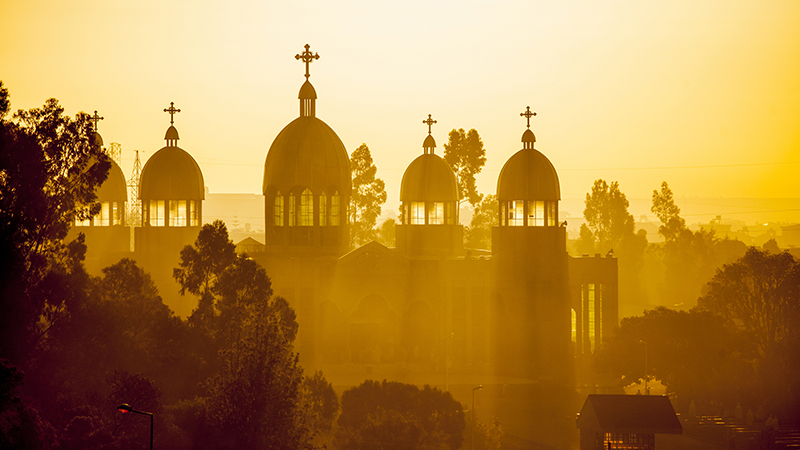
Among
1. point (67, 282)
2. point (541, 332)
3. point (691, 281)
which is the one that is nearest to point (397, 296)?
point (541, 332)

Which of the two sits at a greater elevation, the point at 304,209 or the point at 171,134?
the point at 171,134

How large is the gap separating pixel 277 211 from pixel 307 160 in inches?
168

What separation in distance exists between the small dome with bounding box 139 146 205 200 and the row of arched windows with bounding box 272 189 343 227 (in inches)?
244

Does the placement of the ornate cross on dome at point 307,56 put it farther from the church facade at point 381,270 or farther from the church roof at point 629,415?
the church roof at point 629,415

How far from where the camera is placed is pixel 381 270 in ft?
201

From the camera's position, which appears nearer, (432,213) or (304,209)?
(304,209)

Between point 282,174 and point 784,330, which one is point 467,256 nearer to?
point 282,174

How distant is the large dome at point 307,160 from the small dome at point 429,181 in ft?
17.4

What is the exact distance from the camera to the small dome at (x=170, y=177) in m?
63.7

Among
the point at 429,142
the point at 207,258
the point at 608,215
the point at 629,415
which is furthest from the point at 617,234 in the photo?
the point at 207,258

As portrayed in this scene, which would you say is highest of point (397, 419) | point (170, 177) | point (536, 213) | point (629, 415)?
point (170, 177)

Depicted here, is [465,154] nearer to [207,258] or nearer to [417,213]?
[417,213]

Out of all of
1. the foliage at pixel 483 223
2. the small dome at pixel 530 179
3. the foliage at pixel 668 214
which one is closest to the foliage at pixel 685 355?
the small dome at pixel 530 179

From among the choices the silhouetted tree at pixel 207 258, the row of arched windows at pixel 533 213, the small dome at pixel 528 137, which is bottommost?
the silhouetted tree at pixel 207 258
